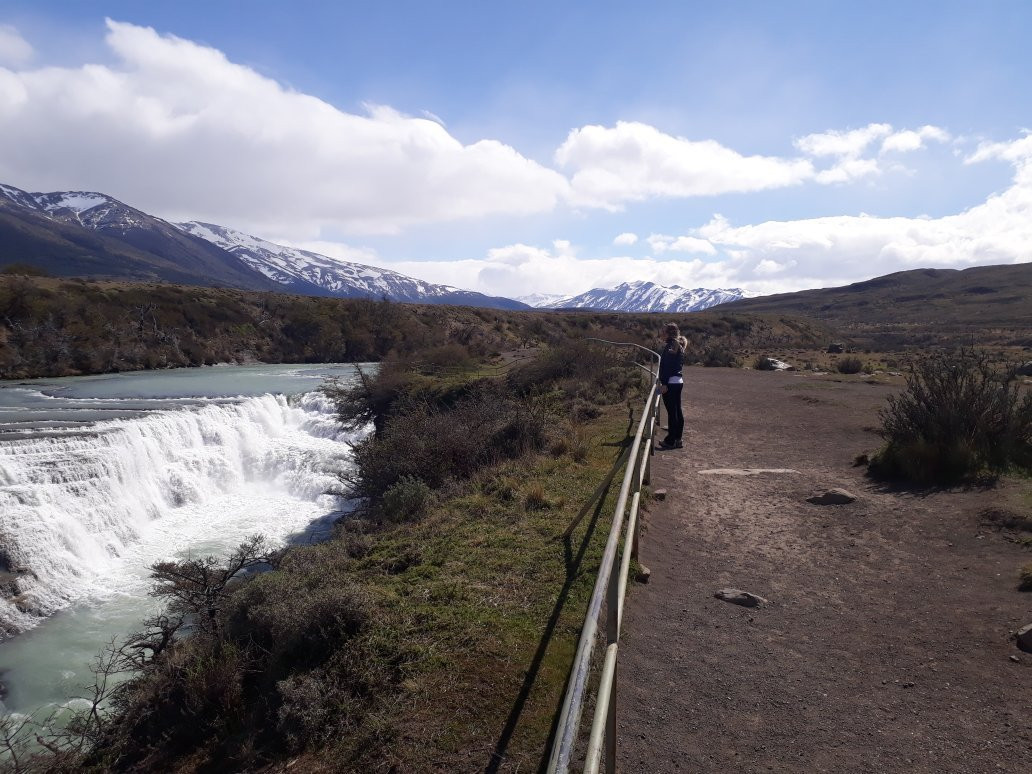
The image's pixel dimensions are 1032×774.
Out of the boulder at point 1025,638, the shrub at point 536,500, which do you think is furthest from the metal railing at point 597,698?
the shrub at point 536,500

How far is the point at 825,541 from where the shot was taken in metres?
6.30

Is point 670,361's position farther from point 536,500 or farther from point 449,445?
point 449,445

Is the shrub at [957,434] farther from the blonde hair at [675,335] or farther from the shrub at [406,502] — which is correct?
the shrub at [406,502]

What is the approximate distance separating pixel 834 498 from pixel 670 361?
3.46m

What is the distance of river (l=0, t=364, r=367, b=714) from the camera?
9539mm

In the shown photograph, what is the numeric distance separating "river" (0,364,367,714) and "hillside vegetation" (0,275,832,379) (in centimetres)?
885

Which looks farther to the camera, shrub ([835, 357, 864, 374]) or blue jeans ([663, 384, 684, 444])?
shrub ([835, 357, 864, 374])

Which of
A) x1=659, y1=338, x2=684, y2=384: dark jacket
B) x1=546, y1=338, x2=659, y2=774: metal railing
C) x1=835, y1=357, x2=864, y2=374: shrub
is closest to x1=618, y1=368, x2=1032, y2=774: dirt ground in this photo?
x1=546, y1=338, x2=659, y2=774: metal railing

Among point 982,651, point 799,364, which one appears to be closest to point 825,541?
point 982,651

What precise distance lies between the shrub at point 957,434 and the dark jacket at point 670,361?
3237 mm

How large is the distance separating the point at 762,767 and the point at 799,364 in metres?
28.1

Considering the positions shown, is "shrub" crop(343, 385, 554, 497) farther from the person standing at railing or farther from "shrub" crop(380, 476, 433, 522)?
the person standing at railing

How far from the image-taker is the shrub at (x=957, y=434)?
25.7 ft

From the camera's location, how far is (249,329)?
45125mm
